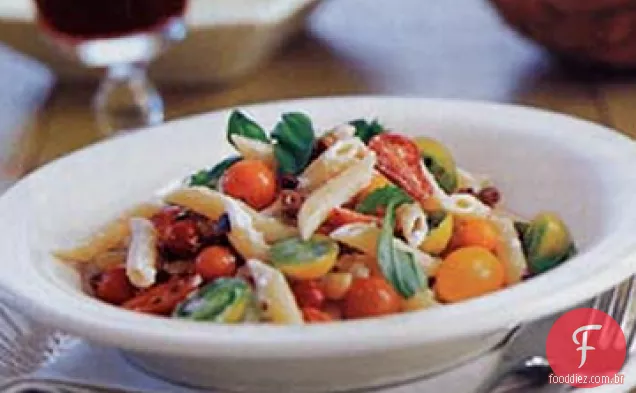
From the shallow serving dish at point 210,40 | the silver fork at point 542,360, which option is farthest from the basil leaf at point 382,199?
the shallow serving dish at point 210,40

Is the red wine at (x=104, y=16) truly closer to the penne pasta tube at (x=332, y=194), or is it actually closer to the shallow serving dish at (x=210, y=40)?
the shallow serving dish at (x=210, y=40)

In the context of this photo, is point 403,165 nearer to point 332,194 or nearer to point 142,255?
point 332,194

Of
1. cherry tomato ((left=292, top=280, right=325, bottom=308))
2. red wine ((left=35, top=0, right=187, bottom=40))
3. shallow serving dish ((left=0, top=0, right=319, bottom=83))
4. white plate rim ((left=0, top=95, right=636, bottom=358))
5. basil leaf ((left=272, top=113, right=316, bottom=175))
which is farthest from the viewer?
shallow serving dish ((left=0, top=0, right=319, bottom=83))

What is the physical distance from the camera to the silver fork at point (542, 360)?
27.8 inches

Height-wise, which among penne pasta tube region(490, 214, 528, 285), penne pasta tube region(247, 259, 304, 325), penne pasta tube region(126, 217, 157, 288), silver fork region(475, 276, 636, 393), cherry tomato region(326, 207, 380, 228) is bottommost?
penne pasta tube region(126, 217, 157, 288)

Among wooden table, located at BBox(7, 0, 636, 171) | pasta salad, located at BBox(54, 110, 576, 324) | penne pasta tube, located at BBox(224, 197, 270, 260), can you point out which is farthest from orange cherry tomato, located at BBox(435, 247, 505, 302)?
wooden table, located at BBox(7, 0, 636, 171)

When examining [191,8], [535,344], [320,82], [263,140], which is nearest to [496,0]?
[320,82]

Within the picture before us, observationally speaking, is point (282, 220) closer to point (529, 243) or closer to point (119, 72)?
point (529, 243)

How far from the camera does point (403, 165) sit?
849mm

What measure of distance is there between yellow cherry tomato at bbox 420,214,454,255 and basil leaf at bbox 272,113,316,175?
0.10m

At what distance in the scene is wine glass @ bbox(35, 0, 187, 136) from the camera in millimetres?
1278

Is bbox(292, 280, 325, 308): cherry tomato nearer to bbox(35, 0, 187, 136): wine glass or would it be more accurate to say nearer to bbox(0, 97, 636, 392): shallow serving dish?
bbox(0, 97, 636, 392): shallow serving dish

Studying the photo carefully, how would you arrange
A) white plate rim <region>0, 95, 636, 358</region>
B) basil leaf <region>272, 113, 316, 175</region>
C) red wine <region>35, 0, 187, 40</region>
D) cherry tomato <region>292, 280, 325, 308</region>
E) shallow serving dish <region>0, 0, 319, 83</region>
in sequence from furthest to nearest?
shallow serving dish <region>0, 0, 319, 83</region>, red wine <region>35, 0, 187, 40</region>, basil leaf <region>272, 113, 316, 175</region>, cherry tomato <region>292, 280, 325, 308</region>, white plate rim <region>0, 95, 636, 358</region>

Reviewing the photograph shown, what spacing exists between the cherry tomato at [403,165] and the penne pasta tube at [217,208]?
0.26ft
